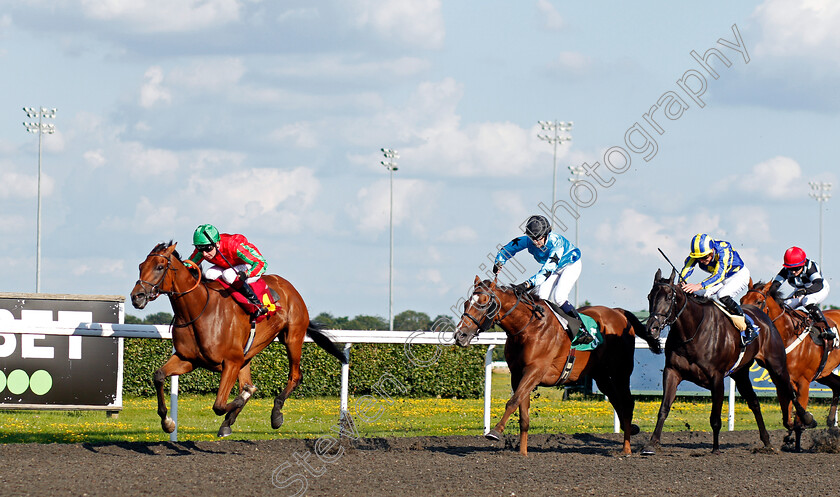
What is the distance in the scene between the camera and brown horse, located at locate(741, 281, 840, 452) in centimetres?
953

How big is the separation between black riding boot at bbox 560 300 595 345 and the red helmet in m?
3.01

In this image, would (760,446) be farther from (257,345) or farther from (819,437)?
(257,345)

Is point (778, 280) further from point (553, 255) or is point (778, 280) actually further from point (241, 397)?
point (241, 397)

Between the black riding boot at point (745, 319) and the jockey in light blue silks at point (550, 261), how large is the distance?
1.42 meters

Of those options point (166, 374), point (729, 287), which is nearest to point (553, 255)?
point (729, 287)

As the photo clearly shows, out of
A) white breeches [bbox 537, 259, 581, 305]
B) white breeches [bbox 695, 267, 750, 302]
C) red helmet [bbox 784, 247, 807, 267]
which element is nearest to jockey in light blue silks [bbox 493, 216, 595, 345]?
white breeches [bbox 537, 259, 581, 305]

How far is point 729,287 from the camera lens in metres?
8.59

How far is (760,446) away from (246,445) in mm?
5004

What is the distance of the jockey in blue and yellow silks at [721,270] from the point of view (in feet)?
27.9

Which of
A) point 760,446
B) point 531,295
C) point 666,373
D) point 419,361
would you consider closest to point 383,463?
point 531,295

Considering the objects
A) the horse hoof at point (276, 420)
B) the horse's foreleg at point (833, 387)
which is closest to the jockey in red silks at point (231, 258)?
the horse hoof at point (276, 420)

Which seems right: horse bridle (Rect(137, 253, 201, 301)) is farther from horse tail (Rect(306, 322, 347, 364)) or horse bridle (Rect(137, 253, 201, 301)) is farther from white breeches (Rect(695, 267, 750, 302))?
white breeches (Rect(695, 267, 750, 302))

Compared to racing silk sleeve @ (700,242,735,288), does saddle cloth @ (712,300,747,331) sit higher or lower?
lower

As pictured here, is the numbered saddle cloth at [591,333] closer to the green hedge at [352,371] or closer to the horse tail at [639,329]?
the horse tail at [639,329]
